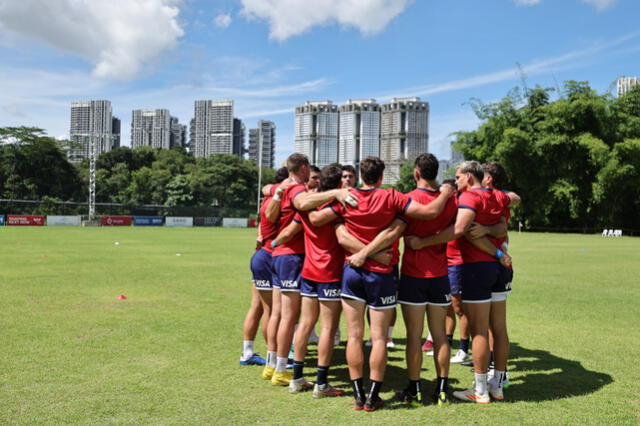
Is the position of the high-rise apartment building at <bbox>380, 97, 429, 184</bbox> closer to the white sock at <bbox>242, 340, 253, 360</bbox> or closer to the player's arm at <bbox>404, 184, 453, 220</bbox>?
the white sock at <bbox>242, 340, 253, 360</bbox>

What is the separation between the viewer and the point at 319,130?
436ft

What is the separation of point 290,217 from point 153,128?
5804 inches

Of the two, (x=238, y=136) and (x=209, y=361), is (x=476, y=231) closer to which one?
(x=209, y=361)

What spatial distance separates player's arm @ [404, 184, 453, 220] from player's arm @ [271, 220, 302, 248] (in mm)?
1264

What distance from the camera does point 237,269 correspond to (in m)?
15.9

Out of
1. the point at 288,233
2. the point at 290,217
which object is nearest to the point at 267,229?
the point at 290,217

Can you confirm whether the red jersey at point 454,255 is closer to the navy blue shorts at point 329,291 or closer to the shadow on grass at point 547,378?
the shadow on grass at point 547,378

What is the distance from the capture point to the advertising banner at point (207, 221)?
60562 millimetres

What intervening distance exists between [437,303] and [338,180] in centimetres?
159

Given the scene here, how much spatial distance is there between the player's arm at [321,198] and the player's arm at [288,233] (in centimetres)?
28

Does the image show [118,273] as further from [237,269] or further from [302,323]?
[302,323]

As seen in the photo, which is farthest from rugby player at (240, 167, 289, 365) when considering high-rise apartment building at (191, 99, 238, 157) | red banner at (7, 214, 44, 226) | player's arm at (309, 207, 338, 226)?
high-rise apartment building at (191, 99, 238, 157)

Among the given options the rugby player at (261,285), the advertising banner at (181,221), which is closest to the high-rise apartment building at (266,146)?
the advertising banner at (181,221)

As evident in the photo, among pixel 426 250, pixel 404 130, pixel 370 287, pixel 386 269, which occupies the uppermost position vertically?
pixel 404 130
